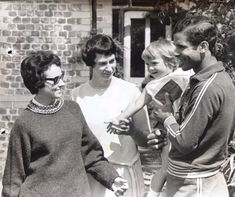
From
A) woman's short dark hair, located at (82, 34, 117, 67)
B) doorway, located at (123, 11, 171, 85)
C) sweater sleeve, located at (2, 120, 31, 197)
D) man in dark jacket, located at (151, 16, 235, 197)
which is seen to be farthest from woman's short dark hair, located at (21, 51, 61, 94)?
doorway, located at (123, 11, 171, 85)

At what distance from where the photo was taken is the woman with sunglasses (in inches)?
61.0

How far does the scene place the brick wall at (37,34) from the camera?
6.82 feet

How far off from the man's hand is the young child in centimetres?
1

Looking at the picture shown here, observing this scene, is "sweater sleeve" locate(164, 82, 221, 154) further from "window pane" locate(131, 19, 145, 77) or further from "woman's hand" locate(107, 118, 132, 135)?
"window pane" locate(131, 19, 145, 77)

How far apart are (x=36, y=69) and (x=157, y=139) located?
496 millimetres

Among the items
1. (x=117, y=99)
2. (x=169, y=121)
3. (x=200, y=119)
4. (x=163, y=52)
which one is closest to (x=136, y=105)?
(x=117, y=99)

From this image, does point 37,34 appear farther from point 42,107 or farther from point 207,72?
point 207,72

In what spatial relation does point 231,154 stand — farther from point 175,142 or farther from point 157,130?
point 175,142

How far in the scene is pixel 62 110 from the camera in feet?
5.30

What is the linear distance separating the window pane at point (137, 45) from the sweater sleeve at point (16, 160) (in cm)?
67

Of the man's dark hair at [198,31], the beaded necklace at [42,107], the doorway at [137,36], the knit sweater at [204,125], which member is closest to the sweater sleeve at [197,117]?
the knit sweater at [204,125]

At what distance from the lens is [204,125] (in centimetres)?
142

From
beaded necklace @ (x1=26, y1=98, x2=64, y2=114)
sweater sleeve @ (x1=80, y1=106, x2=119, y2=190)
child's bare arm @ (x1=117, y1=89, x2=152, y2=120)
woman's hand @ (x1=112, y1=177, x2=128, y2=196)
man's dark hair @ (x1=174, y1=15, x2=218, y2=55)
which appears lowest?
woman's hand @ (x1=112, y1=177, x2=128, y2=196)

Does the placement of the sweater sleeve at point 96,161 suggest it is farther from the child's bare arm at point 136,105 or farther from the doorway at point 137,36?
the doorway at point 137,36
